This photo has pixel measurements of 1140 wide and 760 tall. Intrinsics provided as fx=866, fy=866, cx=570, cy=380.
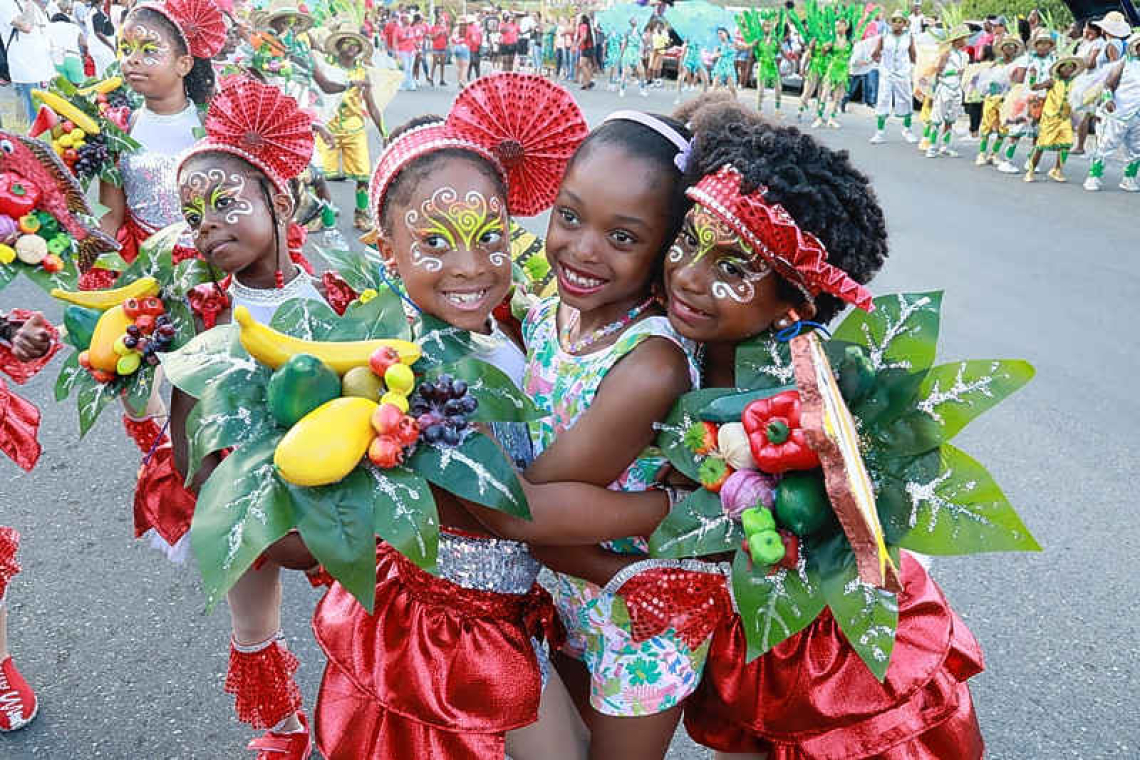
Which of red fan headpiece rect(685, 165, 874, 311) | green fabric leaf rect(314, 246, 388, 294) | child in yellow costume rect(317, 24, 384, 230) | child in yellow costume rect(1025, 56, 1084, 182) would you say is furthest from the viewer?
child in yellow costume rect(1025, 56, 1084, 182)

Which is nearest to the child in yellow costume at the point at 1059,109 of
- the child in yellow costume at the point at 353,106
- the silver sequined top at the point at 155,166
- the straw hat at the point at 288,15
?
the child in yellow costume at the point at 353,106

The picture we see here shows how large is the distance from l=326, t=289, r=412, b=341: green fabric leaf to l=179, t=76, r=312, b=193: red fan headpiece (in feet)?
2.98

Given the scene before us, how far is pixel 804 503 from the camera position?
127 cm

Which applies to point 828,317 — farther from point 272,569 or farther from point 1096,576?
point 1096,576

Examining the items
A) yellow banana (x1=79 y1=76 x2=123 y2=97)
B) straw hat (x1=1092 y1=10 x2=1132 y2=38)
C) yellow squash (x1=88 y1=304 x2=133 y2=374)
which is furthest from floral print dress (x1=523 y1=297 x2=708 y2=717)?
straw hat (x1=1092 y1=10 x2=1132 y2=38)

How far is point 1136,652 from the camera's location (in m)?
2.89

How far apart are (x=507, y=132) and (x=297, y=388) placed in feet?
2.50

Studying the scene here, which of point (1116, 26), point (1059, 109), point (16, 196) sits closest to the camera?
point (16, 196)

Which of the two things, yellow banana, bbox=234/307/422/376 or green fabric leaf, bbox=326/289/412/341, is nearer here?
yellow banana, bbox=234/307/422/376

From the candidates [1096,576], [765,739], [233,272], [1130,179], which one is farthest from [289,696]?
[1130,179]

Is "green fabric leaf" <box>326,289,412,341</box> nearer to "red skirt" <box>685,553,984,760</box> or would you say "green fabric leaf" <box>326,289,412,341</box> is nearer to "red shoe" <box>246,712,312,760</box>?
"red skirt" <box>685,553,984,760</box>

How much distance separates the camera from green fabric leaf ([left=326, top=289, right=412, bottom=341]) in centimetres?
142

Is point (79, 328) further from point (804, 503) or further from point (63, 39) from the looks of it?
point (63, 39)

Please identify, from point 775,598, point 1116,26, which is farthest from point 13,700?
point 1116,26
